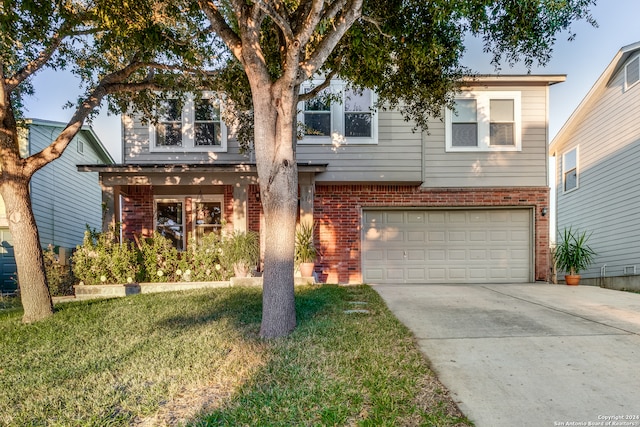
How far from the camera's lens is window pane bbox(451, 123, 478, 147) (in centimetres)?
1023

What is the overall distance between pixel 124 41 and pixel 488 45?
20.1ft

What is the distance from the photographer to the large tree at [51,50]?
5.93m

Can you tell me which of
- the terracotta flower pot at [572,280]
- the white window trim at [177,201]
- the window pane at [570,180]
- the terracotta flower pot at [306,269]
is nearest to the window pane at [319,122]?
the terracotta flower pot at [306,269]

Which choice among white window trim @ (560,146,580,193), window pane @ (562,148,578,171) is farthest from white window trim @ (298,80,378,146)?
window pane @ (562,148,578,171)

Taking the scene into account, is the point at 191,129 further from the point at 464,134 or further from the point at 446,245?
the point at 446,245

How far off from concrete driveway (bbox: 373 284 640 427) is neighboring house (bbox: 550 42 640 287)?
5.28m

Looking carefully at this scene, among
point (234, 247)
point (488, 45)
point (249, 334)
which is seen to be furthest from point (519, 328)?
point (234, 247)

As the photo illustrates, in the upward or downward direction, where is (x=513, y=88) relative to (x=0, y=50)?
upward

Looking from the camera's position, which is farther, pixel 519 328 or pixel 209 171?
pixel 209 171

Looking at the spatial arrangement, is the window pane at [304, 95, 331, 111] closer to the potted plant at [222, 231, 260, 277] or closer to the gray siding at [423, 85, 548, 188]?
the gray siding at [423, 85, 548, 188]

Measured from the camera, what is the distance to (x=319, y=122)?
1005cm

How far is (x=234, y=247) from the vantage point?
27.6ft

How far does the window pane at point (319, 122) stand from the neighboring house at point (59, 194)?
25.8 ft

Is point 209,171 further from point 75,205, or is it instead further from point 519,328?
point 75,205
